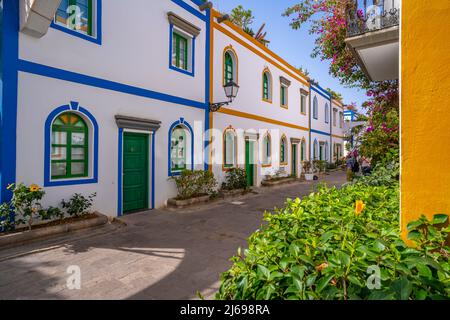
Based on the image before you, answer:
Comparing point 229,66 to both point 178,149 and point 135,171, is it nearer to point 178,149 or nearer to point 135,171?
point 178,149

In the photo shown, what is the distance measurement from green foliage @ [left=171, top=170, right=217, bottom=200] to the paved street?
151 cm

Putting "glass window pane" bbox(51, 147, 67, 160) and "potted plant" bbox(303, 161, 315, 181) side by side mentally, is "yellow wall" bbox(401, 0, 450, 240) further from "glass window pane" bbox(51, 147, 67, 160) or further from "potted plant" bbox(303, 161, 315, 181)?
"potted plant" bbox(303, 161, 315, 181)

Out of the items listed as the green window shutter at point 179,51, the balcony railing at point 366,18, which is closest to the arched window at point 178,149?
the green window shutter at point 179,51

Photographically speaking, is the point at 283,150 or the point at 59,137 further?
the point at 283,150

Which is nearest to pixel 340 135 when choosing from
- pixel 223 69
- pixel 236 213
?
pixel 223 69

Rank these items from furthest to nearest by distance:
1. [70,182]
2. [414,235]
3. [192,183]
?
[192,183] < [70,182] < [414,235]

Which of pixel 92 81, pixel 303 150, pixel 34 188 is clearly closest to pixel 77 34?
pixel 92 81

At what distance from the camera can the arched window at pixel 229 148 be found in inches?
391

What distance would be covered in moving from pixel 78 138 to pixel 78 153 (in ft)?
1.07

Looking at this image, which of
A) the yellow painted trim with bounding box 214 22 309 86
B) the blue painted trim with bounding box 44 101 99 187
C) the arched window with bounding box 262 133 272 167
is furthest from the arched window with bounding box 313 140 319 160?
the blue painted trim with bounding box 44 101 99 187

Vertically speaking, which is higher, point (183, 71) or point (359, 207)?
point (183, 71)

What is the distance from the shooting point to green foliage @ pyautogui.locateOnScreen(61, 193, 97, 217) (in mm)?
5213

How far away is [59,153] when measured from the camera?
534 centimetres

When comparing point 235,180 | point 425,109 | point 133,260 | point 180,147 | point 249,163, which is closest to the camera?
point 425,109
